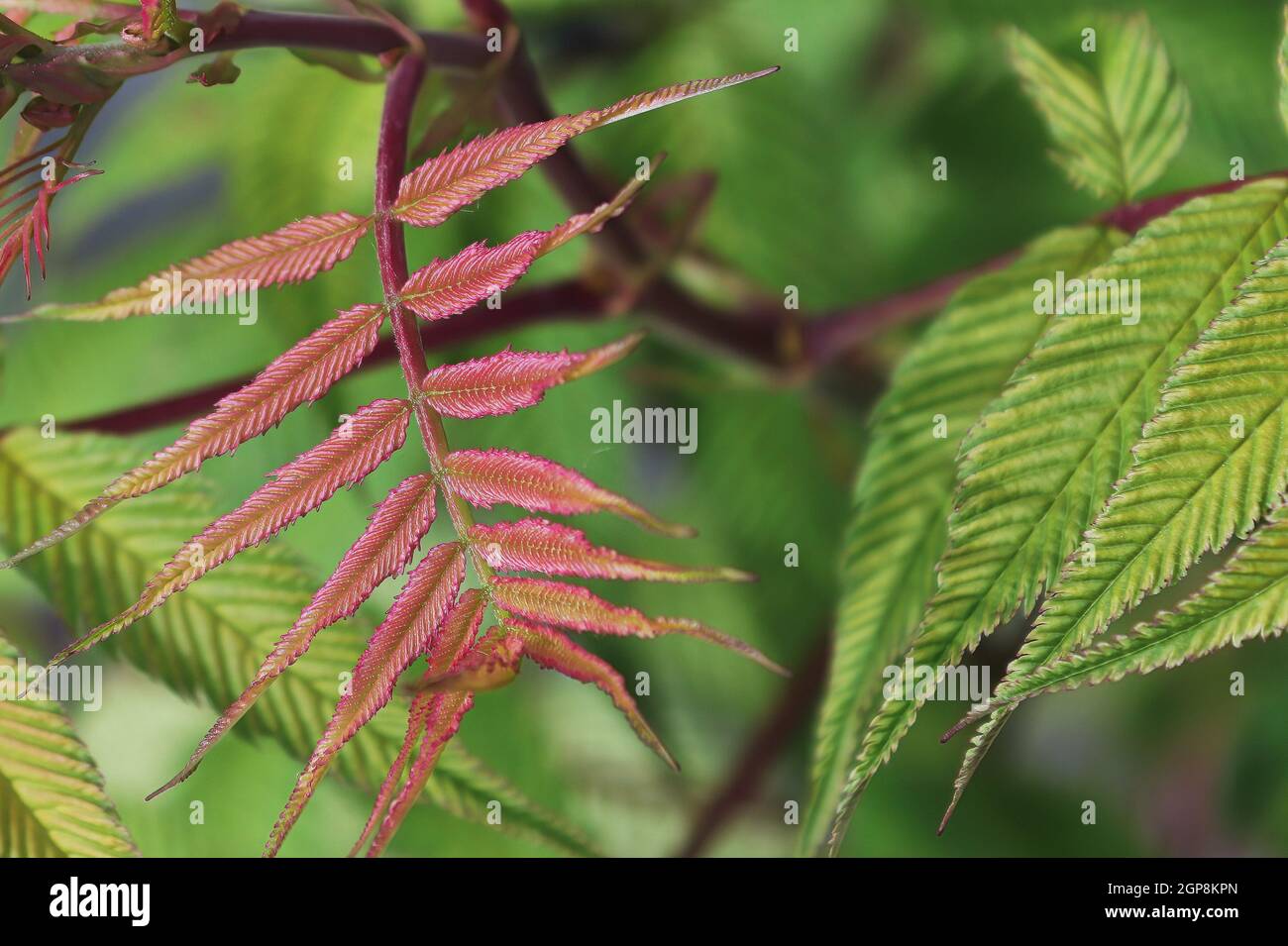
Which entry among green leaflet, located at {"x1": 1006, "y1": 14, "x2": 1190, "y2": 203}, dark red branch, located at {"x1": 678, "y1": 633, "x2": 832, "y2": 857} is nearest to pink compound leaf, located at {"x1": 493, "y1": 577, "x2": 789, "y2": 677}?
green leaflet, located at {"x1": 1006, "y1": 14, "x2": 1190, "y2": 203}

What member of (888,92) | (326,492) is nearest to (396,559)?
(326,492)

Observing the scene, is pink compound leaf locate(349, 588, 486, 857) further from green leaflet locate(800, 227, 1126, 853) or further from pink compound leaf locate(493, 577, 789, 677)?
green leaflet locate(800, 227, 1126, 853)

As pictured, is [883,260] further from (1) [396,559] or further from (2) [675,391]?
(1) [396,559]

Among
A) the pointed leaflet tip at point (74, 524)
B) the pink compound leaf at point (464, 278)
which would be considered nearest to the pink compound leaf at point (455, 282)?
the pink compound leaf at point (464, 278)

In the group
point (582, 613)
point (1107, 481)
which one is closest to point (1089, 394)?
point (1107, 481)

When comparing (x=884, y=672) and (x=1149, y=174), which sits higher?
(x=1149, y=174)

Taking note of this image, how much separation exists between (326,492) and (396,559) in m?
0.03

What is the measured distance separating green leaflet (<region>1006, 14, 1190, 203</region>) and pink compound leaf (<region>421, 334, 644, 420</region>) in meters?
0.29

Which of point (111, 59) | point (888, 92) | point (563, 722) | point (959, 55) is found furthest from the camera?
point (563, 722)

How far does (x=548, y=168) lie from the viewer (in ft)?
1.53

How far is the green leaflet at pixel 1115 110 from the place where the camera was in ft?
1.57

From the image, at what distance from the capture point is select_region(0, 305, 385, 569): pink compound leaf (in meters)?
0.31

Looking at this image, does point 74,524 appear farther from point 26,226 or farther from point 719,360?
point 719,360

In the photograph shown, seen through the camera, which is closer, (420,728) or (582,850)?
(420,728)
